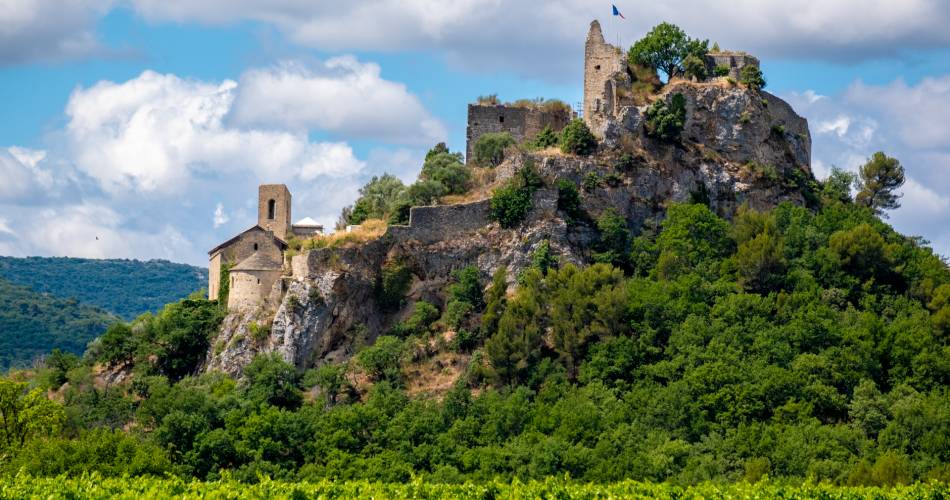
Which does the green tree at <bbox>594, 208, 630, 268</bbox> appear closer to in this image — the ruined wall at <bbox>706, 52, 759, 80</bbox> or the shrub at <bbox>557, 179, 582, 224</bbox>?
the shrub at <bbox>557, 179, 582, 224</bbox>

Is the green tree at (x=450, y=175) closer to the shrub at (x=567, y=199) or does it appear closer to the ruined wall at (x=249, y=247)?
the shrub at (x=567, y=199)

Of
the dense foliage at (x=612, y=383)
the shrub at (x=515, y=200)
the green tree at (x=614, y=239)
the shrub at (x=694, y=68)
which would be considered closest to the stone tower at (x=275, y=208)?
the dense foliage at (x=612, y=383)

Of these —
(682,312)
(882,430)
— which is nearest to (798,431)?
(882,430)

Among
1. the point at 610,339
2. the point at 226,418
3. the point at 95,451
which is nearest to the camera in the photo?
the point at 95,451

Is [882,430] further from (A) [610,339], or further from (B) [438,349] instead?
(B) [438,349]

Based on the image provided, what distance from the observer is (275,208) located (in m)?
74.9

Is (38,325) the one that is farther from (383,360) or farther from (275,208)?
(383,360)

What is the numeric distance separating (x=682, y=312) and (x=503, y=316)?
766cm

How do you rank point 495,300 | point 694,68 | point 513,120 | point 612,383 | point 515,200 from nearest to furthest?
point 612,383 → point 495,300 → point 515,200 → point 694,68 → point 513,120

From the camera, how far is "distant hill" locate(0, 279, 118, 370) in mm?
144875

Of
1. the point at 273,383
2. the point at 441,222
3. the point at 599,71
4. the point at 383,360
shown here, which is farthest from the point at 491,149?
the point at 273,383

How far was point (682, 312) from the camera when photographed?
70.6 m

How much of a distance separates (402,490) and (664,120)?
32.3 m

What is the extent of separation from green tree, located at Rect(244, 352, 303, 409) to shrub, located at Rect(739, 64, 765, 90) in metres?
26.9
